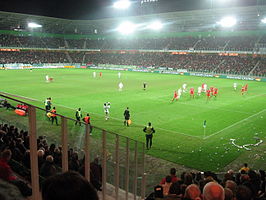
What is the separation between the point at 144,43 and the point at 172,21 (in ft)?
57.9

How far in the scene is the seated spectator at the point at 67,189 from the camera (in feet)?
5.92

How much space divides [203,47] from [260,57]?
15.4 m

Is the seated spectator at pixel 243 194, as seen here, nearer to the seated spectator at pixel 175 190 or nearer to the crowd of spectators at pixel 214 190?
the crowd of spectators at pixel 214 190

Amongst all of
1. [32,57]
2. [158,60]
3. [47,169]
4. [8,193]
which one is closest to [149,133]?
[47,169]

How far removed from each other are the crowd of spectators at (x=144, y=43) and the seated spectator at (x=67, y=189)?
232 feet

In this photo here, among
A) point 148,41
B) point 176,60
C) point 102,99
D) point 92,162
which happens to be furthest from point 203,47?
point 92,162

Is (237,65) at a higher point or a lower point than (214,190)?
higher

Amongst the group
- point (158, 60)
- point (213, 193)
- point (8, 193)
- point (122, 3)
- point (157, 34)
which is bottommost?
point (213, 193)

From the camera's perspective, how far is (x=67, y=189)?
1.82 meters

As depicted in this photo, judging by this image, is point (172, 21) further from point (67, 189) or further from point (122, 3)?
point (67, 189)

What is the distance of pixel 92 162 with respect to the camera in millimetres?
6215

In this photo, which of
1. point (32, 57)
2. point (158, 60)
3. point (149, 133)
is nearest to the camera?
point (149, 133)

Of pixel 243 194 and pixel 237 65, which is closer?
pixel 243 194

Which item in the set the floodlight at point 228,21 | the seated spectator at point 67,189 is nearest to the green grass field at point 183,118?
the seated spectator at point 67,189
